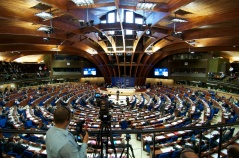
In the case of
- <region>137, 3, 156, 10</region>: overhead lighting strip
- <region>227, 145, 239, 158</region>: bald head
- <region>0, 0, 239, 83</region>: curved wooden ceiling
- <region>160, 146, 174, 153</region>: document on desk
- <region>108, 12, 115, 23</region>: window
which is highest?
<region>108, 12, 115, 23</region>: window

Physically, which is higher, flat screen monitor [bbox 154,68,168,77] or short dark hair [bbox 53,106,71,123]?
flat screen monitor [bbox 154,68,168,77]

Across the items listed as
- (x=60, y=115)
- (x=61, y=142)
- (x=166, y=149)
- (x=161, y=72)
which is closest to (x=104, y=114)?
(x=60, y=115)

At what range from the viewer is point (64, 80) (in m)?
37.6

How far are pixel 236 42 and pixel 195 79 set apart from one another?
539 inches

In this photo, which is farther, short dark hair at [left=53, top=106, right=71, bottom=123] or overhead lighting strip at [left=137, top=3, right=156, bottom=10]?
overhead lighting strip at [left=137, top=3, right=156, bottom=10]

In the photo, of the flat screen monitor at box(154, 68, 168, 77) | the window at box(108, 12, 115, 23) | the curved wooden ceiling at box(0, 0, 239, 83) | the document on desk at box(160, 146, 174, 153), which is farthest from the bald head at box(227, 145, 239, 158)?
the flat screen monitor at box(154, 68, 168, 77)

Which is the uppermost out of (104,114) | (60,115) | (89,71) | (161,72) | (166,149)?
(89,71)

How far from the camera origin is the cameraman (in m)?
1.89

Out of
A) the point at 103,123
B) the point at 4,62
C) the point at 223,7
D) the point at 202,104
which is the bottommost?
the point at 202,104

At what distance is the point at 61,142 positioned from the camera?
1939 millimetres

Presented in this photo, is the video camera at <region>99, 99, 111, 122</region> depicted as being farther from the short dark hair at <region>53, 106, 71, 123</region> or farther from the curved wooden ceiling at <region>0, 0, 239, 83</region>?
the curved wooden ceiling at <region>0, 0, 239, 83</region>

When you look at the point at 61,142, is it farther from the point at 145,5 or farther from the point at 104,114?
the point at 145,5

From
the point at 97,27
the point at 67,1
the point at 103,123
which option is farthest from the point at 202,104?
the point at 103,123

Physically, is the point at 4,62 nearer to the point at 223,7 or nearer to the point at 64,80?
the point at 64,80
